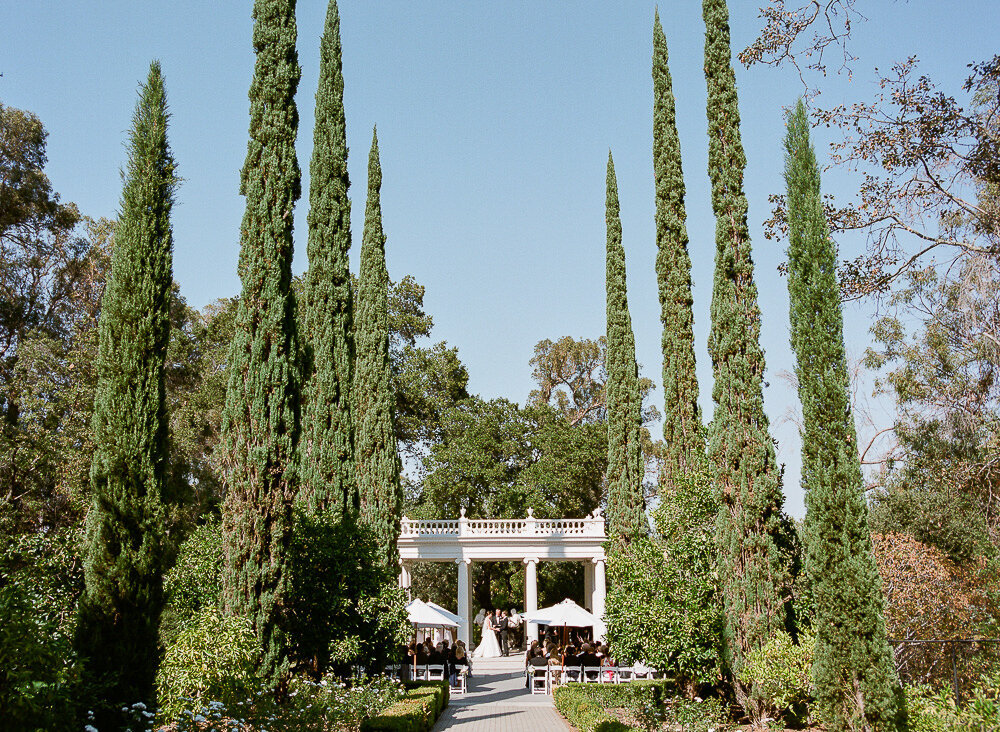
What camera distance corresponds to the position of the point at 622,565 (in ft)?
44.5

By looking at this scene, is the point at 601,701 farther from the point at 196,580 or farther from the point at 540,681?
the point at 540,681

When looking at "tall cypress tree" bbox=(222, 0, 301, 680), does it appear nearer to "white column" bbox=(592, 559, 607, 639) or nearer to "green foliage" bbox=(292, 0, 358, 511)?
"green foliage" bbox=(292, 0, 358, 511)

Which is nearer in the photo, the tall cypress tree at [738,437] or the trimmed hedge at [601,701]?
the tall cypress tree at [738,437]

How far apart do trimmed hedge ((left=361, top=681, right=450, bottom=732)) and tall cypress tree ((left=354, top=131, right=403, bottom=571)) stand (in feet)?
9.69

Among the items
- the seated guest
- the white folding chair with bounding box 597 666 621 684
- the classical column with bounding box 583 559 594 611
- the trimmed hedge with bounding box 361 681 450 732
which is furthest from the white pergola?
the trimmed hedge with bounding box 361 681 450 732

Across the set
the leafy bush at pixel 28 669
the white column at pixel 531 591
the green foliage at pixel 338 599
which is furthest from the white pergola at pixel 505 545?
the leafy bush at pixel 28 669

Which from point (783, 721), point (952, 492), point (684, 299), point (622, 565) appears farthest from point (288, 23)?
point (952, 492)

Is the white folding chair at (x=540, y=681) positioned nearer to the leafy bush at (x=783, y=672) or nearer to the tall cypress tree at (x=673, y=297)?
the tall cypress tree at (x=673, y=297)

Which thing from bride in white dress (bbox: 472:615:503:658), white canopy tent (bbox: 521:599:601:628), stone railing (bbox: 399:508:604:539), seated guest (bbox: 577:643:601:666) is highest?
stone railing (bbox: 399:508:604:539)

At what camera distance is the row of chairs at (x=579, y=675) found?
20.3 meters

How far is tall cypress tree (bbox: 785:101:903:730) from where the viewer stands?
8969 millimetres

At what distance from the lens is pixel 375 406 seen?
20.1m

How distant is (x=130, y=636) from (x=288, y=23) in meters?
9.87

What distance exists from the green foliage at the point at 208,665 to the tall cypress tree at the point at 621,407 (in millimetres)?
13637
